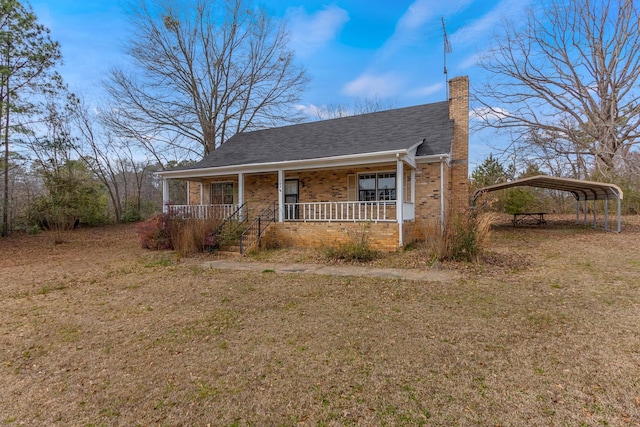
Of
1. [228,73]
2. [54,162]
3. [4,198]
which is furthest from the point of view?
[228,73]

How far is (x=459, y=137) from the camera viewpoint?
12094 mm

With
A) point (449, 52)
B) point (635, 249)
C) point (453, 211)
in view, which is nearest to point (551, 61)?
point (449, 52)

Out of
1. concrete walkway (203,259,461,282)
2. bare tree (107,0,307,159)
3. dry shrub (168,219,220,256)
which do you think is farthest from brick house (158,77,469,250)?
bare tree (107,0,307,159)

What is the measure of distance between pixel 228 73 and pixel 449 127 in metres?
16.3

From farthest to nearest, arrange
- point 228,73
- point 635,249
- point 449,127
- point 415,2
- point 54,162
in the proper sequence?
point 228,73 < point 54,162 < point 415,2 < point 449,127 < point 635,249

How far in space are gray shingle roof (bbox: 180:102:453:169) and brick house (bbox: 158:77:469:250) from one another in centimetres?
5

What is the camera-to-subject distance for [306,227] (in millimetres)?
10672

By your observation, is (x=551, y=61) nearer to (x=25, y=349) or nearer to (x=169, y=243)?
(x=169, y=243)

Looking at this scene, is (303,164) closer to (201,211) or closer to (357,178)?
(357,178)

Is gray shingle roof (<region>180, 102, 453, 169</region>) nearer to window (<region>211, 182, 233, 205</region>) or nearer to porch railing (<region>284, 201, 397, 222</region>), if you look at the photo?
window (<region>211, 182, 233, 205</region>)

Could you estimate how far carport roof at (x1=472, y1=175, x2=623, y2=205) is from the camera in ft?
36.6

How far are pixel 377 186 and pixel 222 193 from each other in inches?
302

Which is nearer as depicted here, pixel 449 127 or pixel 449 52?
pixel 449 127

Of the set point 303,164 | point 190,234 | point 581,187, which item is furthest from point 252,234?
point 581,187
